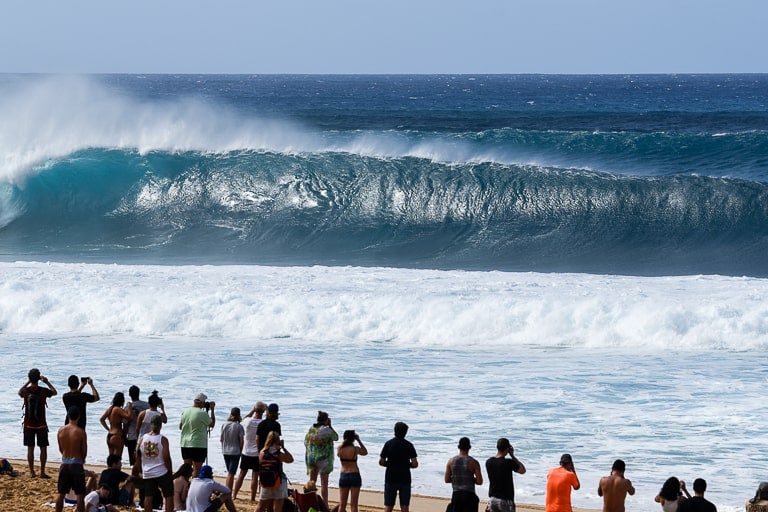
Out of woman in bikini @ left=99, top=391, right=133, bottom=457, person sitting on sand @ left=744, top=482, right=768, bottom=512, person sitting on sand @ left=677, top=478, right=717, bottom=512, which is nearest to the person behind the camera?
person sitting on sand @ left=677, top=478, right=717, bottom=512

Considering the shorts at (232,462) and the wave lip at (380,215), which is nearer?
the shorts at (232,462)

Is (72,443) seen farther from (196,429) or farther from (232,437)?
(232,437)

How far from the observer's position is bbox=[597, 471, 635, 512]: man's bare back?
8312 millimetres

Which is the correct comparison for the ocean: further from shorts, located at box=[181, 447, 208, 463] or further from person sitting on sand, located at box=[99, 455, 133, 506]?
person sitting on sand, located at box=[99, 455, 133, 506]

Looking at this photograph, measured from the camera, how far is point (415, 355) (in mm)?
15211

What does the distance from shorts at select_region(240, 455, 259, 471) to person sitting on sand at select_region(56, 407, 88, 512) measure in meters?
1.39

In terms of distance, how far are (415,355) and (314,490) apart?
22.8ft

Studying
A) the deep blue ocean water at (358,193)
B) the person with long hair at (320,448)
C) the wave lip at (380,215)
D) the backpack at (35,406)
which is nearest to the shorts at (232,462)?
the person with long hair at (320,448)

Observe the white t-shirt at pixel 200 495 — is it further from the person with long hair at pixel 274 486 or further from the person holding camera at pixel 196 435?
the person holding camera at pixel 196 435

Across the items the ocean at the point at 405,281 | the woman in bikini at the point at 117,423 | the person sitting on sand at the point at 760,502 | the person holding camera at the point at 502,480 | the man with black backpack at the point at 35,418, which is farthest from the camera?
the ocean at the point at 405,281

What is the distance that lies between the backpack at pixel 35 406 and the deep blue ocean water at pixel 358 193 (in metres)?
14.5

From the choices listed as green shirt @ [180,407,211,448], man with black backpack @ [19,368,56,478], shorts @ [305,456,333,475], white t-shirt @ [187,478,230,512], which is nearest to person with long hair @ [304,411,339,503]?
shorts @ [305,456,333,475]

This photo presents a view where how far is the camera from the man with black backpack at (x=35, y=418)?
10.1m

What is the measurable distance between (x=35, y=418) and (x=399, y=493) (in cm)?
377
